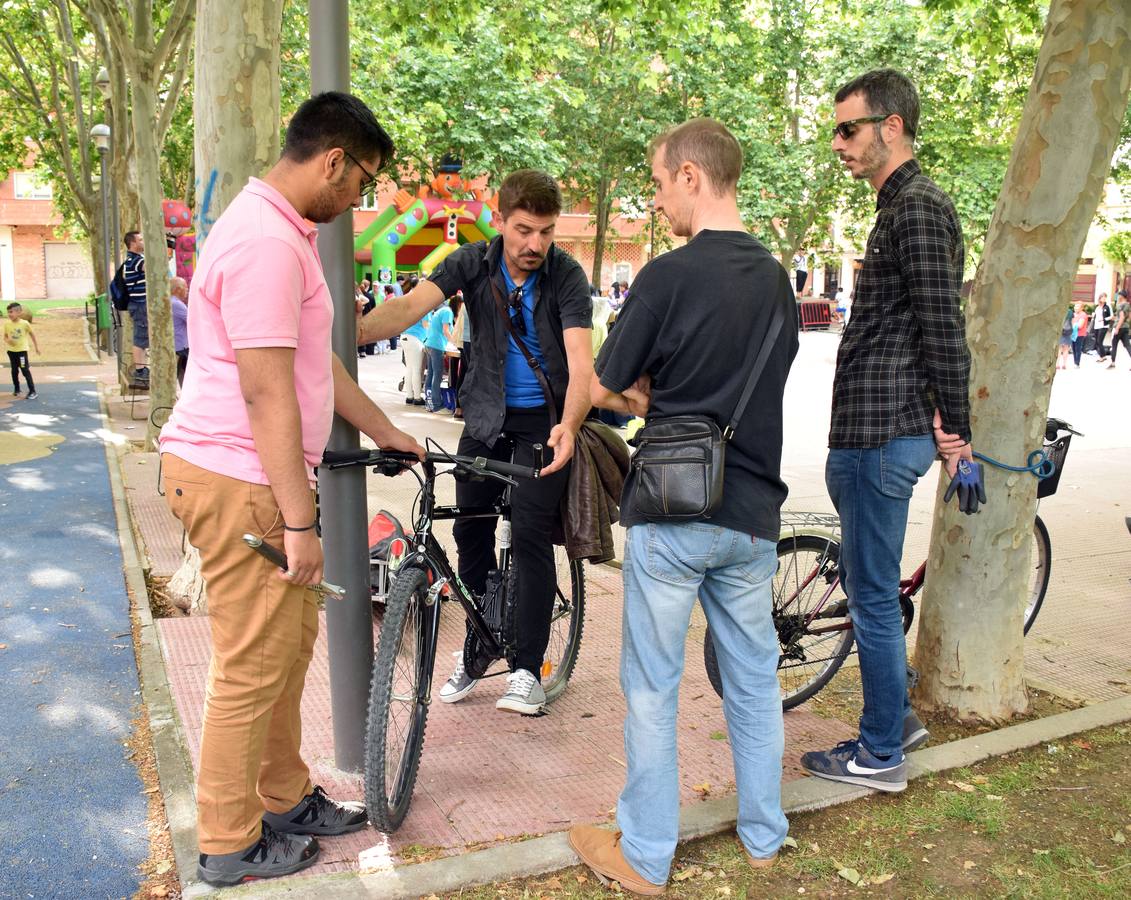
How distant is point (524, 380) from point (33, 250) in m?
62.3

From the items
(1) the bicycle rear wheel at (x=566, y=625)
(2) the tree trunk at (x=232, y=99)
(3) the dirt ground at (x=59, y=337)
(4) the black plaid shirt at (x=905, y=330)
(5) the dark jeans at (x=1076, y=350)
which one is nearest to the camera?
(4) the black plaid shirt at (x=905, y=330)

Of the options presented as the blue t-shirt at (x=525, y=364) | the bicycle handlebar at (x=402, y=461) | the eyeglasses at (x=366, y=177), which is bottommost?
the bicycle handlebar at (x=402, y=461)

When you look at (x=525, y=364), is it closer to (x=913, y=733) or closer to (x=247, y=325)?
(x=247, y=325)

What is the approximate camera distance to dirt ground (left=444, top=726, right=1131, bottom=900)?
3109 mm

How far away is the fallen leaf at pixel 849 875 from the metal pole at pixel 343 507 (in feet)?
5.25

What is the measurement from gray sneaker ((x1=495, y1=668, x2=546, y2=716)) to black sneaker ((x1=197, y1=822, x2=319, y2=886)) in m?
1.20

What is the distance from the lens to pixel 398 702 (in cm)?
330

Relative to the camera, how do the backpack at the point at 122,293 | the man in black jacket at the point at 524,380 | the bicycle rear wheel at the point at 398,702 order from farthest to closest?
the backpack at the point at 122,293 < the man in black jacket at the point at 524,380 < the bicycle rear wheel at the point at 398,702

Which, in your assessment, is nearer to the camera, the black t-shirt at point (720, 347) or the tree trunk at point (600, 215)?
the black t-shirt at point (720, 347)

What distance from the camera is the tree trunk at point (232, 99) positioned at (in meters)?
5.12

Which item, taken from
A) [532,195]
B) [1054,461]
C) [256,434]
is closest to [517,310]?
[532,195]

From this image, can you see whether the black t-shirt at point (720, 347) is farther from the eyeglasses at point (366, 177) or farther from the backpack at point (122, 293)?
the backpack at point (122, 293)

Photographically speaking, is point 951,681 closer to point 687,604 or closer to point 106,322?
point 687,604

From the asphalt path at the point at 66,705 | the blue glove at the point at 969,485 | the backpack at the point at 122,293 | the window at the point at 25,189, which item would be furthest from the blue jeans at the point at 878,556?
the window at the point at 25,189
